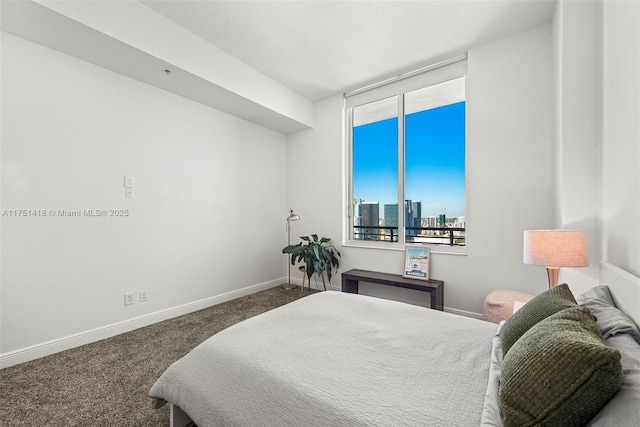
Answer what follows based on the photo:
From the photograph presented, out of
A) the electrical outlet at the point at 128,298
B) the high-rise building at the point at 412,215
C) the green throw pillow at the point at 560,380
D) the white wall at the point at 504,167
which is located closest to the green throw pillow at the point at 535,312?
the green throw pillow at the point at 560,380

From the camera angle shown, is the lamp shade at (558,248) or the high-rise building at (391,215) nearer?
the lamp shade at (558,248)

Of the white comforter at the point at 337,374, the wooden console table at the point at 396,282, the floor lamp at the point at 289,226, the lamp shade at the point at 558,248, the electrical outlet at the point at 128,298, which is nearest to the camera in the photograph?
the white comforter at the point at 337,374

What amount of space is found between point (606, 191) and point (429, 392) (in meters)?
1.62

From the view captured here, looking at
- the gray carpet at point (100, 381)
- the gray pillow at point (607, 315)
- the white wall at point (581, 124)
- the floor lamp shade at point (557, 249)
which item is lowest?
the gray carpet at point (100, 381)

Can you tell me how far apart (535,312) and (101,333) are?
3.28m

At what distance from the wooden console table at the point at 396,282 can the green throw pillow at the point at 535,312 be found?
175 cm

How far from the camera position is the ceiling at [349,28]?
7.78 ft

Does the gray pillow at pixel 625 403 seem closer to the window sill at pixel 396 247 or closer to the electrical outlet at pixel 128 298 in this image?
the window sill at pixel 396 247

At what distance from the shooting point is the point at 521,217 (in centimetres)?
274

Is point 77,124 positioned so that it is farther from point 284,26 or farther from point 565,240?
point 565,240

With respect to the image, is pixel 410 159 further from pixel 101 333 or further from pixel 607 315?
pixel 101 333

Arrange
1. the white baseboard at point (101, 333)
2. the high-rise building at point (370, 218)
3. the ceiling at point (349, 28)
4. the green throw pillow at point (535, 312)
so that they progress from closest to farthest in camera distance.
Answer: the green throw pillow at point (535, 312), the white baseboard at point (101, 333), the ceiling at point (349, 28), the high-rise building at point (370, 218)

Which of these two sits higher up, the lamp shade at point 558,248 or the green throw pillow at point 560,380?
the lamp shade at point 558,248

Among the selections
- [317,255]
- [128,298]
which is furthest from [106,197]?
[317,255]
